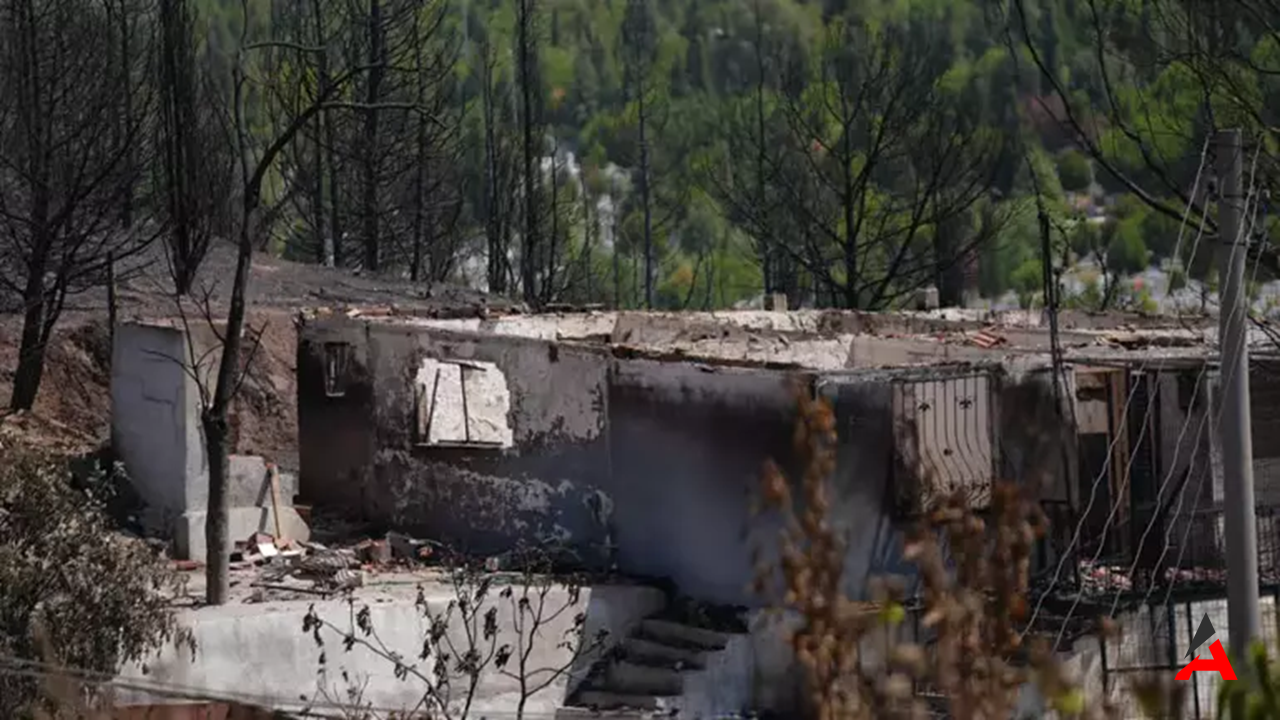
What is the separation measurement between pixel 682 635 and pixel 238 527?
3.91m

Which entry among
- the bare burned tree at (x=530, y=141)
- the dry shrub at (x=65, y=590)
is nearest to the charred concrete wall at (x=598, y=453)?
the dry shrub at (x=65, y=590)

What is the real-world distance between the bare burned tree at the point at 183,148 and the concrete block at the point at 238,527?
5.67 m

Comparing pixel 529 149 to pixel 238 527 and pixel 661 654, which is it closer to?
pixel 238 527

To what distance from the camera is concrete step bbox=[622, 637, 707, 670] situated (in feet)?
45.5

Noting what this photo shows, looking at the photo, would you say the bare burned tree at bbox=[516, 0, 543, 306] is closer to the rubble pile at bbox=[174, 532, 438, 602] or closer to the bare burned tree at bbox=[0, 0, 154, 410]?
the bare burned tree at bbox=[0, 0, 154, 410]

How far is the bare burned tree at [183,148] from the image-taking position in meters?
21.9

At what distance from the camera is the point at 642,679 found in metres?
13.9

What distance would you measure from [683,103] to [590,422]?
5006cm

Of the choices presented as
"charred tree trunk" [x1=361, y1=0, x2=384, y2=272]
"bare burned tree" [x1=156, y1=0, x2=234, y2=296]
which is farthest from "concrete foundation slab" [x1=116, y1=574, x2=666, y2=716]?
"charred tree trunk" [x1=361, y1=0, x2=384, y2=272]

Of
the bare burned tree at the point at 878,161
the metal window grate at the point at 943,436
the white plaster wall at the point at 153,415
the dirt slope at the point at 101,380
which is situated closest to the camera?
the metal window grate at the point at 943,436

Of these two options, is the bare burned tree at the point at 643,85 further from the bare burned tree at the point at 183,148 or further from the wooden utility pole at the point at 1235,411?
the wooden utility pole at the point at 1235,411

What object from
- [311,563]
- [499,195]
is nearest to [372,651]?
[311,563]

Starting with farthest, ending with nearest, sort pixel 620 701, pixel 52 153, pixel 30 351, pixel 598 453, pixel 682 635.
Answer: pixel 30 351 < pixel 52 153 < pixel 598 453 < pixel 682 635 < pixel 620 701

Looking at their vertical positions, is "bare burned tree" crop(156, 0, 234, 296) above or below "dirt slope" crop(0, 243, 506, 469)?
above
